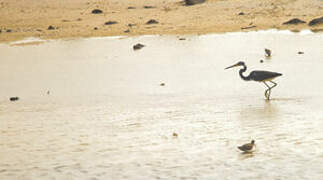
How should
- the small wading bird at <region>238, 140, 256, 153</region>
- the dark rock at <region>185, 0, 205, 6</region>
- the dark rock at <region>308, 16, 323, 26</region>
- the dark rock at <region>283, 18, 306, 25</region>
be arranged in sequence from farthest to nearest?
the dark rock at <region>185, 0, 205, 6</region>, the dark rock at <region>283, 18, 306, 25</region>, the dark rock at <region>308, 16, 323, 26</region>, the small wading bird at <region>238, 140, 256, 153</region>

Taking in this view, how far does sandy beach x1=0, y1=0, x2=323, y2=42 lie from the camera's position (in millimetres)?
19797

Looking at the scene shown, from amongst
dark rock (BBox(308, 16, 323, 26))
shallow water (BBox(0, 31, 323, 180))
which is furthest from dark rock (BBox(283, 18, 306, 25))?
shallow water (BBox(0, 31, 323, 180))

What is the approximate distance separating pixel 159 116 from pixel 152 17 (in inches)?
571

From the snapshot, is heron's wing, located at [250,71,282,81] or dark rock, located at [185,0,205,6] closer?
heron's wing, located at [250,71,282,81]

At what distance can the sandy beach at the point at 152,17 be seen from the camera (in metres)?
19.8

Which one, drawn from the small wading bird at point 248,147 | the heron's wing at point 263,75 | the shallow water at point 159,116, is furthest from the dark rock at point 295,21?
the small wading bird at point 248,147

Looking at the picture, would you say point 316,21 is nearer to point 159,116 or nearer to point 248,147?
point 159,116

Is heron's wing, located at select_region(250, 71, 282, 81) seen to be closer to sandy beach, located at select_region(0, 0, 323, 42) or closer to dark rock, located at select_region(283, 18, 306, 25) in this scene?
sandy beach, located at select_region(0, 0, 323, 42)

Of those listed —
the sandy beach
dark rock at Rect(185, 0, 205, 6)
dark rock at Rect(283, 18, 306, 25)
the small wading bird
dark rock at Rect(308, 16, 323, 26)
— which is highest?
dark rock at Rect(185, 0, 205, 6)

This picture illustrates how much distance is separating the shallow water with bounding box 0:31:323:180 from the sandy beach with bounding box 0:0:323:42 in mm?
4441

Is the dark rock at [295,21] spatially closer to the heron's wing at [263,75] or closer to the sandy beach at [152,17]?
the sandy beach at [152,17]

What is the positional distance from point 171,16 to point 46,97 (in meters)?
12.7

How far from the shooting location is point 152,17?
2277 centimetres

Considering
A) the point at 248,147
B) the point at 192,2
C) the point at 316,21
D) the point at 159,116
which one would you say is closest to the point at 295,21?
the point at 316,21
